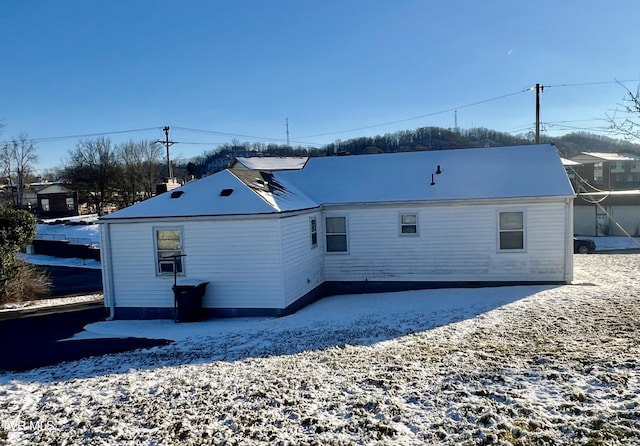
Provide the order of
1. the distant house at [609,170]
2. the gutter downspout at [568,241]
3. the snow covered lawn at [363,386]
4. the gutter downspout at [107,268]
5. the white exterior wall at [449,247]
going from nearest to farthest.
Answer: the snow covered lawn at [363,386]
the gutter downspout at [107,268]
the gutter downspout at [568,241]
the white exterior wall at [449,247]
the distant house at [609,170]

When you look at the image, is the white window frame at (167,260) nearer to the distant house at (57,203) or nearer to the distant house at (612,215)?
the distant house at (612,215)

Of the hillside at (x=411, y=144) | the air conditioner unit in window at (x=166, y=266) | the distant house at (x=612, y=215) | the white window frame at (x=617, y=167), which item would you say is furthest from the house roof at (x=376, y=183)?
the white window frame at (x=617, y=167)

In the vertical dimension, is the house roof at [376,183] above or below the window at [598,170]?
below

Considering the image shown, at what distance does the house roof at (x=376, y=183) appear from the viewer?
13602 mm

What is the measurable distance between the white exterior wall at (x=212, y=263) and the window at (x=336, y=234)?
13.0ft

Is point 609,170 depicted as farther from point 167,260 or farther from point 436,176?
point 167,260

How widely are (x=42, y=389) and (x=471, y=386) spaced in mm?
6395

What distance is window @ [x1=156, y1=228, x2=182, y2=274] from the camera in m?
13.4

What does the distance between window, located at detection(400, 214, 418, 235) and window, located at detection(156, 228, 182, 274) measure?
700cm

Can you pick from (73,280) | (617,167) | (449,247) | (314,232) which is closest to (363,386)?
(314,232)

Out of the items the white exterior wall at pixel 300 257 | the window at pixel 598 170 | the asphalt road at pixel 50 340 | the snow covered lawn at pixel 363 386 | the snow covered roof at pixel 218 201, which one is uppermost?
the window at pixel 598 170

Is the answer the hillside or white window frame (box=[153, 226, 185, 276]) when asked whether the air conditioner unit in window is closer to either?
white window frame (box=[153, 226, 185, 276])

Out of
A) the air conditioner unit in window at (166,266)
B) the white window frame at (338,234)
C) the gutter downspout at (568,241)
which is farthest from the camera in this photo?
the white window frame at (338,234)

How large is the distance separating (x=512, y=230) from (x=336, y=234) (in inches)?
220
